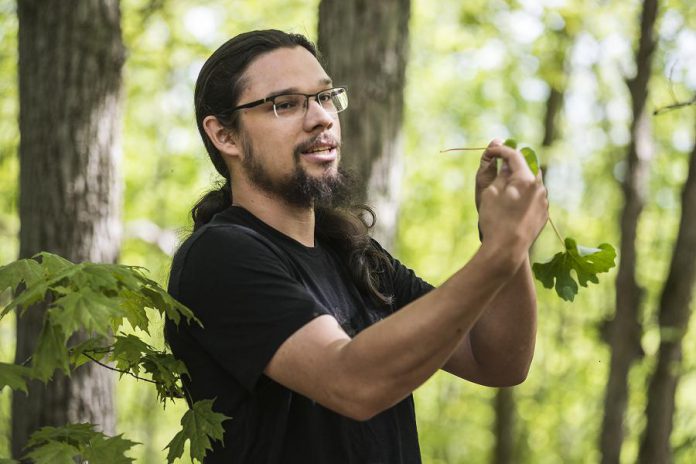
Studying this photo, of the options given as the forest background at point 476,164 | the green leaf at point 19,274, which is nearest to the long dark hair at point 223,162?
the green leaf at point 19,274

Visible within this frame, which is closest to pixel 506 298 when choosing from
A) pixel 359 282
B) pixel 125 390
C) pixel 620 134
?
pixel 359 282

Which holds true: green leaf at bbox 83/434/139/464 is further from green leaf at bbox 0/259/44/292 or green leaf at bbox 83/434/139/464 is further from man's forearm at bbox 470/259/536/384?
man's forearm at bbox 470/259/536/384

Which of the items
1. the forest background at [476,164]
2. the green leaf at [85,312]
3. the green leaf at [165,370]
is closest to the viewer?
the green leaf at [85,312]

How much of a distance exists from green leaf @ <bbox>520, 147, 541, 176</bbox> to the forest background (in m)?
7.79

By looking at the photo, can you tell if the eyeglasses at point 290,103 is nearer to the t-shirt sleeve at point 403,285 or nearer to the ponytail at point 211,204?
the ponytail at point 211,204

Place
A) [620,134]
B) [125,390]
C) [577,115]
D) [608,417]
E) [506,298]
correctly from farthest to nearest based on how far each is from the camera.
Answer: [125,390]
[577,115]
[620,134]
[608,417]
[506,298]

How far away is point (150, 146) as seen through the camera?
16938mm

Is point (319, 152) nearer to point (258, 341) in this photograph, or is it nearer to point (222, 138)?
point (222, 138)

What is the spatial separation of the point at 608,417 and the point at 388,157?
159 inches

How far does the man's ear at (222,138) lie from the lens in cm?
253

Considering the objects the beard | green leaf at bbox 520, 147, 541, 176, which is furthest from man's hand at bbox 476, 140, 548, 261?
the beard

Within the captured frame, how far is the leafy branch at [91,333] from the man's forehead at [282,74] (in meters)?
0.64

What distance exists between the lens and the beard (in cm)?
240

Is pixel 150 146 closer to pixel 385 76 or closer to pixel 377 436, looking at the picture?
pixel 385 76
